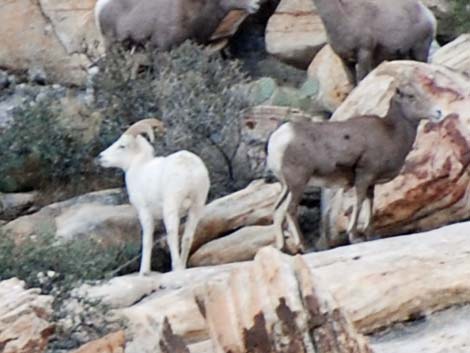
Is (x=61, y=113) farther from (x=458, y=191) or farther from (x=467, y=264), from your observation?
(x=467, y=264)

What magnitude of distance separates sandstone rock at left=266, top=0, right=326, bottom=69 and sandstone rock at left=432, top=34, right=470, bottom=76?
138 centimetres

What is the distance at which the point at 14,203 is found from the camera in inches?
582

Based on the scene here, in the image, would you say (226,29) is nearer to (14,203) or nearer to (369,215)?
(14,203)

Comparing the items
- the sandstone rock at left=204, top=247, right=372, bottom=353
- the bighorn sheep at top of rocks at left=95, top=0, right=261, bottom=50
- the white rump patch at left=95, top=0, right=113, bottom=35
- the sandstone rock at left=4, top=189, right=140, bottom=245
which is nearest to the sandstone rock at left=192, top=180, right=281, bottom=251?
the sandstone rock at left=4, top=189, right=140, bottom=245

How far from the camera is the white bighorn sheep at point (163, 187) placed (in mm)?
12578

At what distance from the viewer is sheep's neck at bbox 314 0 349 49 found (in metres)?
14.7

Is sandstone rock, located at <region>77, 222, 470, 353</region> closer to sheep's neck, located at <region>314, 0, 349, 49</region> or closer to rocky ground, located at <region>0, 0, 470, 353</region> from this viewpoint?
rocky ground, located at <region>0, 0, 470, 353</region>

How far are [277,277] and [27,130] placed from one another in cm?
657

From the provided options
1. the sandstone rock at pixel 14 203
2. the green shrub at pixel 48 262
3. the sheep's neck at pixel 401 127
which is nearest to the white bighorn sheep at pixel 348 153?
the sheep's neck at pixel 401 127

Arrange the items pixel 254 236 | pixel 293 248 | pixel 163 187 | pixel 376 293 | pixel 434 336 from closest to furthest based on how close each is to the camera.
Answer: pixel 434 336, pixel 376 293, pixel 163 187, pixel 293 248, pixel 254 236

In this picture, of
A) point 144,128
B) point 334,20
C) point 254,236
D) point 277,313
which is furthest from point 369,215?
point 277,313

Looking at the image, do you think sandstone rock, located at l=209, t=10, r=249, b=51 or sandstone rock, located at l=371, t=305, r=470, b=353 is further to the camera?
sandstone rock, located at l=209, t=10, r=249, b=51

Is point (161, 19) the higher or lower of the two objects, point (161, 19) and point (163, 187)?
the lower

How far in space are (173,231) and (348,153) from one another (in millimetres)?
1312
